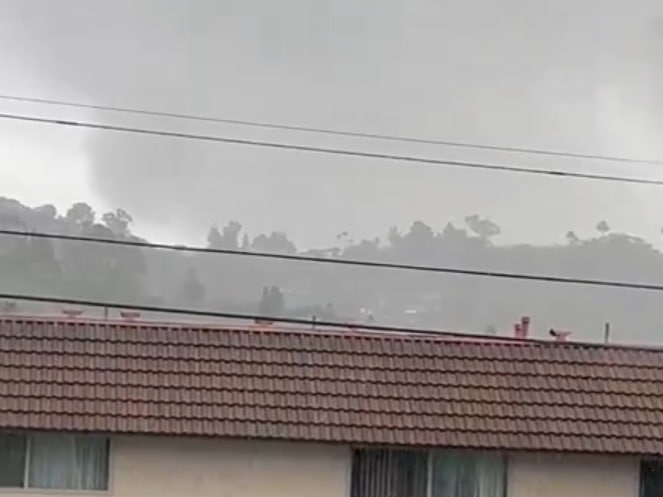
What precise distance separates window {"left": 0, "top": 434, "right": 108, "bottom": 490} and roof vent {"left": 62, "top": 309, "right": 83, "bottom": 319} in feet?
6.31

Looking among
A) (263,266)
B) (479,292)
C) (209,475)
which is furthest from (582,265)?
(209,475)

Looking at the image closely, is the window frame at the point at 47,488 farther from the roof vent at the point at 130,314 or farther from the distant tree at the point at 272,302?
the distant tree at the point at 272,302

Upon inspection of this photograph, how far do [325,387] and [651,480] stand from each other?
4.12 m

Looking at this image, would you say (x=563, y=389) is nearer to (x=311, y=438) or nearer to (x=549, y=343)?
(x=549, y=343)

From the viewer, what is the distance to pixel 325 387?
14148mm

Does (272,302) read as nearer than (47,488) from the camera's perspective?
No

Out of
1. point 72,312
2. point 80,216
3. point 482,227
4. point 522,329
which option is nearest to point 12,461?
point 72,312

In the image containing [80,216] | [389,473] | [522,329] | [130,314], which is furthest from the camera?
[80,216]

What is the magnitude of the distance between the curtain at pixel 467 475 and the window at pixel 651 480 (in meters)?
1.73

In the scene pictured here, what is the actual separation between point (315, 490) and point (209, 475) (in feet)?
4.05

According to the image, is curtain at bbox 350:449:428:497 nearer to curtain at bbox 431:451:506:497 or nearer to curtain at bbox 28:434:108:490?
curtain at bbox 431:451:506:497

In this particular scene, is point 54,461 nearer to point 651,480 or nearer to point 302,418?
point 302,418

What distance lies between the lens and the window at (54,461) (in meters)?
13.4

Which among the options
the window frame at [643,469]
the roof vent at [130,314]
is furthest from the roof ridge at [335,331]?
the window frame at [643,469]
